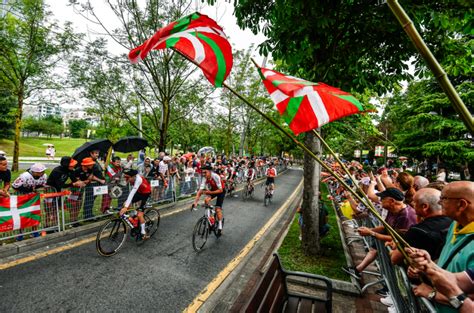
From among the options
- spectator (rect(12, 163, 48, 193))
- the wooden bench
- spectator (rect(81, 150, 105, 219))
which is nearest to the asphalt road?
spectator (rect(81, 150, 105, 219))

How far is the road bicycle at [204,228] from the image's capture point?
5630 mm

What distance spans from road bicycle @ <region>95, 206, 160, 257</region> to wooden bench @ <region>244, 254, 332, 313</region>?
3.91 m

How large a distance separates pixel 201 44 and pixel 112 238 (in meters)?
4.92

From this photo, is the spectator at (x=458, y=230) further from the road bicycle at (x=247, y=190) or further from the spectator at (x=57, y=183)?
the road bicycle at (x=247, y=190)

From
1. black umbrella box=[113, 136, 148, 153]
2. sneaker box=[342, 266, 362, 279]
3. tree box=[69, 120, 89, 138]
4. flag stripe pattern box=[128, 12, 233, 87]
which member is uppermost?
tree box=[69, 120, 89, 138]

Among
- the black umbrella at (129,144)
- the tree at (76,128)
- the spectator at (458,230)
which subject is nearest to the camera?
the spectator at (458,230)

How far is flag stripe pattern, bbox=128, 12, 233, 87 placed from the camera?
86.7 inches

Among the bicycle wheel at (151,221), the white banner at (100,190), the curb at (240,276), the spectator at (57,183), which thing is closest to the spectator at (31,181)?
the spectator at (57,183)

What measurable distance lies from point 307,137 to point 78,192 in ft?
20.0

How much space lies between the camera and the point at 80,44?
1076cm

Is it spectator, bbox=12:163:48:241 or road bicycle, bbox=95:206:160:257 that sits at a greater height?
spectator, bbox=12:163:48:241

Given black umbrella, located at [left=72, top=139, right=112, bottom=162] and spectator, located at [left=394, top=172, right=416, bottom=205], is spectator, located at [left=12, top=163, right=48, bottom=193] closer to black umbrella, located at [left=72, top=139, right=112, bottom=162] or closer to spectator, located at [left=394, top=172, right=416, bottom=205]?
black umbrella, located at [left=72, top=139, right=112, bottom=162]

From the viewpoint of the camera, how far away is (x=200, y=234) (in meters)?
5.89

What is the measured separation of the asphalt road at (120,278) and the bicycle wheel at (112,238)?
6.3 inches
